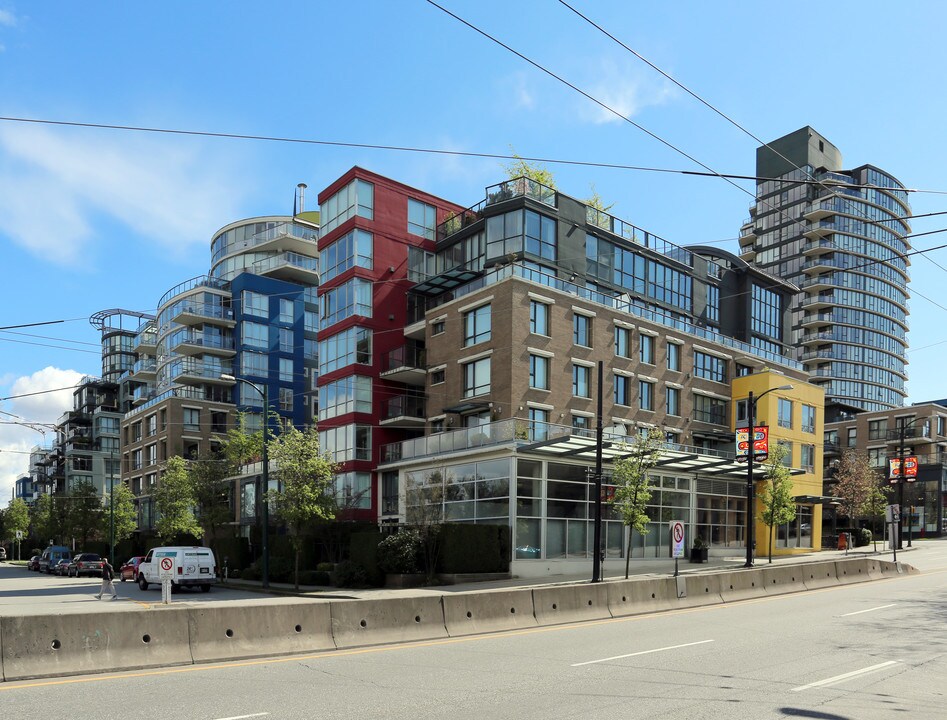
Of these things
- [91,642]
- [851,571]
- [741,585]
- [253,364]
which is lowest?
[851,571]

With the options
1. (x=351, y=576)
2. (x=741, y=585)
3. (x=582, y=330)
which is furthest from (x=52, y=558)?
(x=741, y=585)

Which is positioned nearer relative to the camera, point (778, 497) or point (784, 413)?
point (778, 497)

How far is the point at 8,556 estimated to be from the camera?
398 feet

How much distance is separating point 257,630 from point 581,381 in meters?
33.1

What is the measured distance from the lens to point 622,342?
48.6 meters

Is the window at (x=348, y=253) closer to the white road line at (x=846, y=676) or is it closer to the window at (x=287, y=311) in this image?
the window at (x=287, y=311)

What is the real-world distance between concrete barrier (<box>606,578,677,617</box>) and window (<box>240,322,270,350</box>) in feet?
210

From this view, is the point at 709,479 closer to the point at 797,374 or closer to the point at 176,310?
the point at 797,374

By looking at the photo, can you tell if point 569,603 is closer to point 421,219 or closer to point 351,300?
point 351,300

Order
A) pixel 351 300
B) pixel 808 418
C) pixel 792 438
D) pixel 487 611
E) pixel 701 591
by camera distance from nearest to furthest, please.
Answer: pixel 487 611, pixel 701 591, pixel 351 300, pixel 792 438, pixel 808 418

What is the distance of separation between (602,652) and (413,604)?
14.4 ft

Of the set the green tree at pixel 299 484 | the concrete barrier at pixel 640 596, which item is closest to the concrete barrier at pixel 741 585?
the concrete barrier at pixel 640 596

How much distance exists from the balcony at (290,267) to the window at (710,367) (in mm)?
44539

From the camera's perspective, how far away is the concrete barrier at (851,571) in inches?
1288
